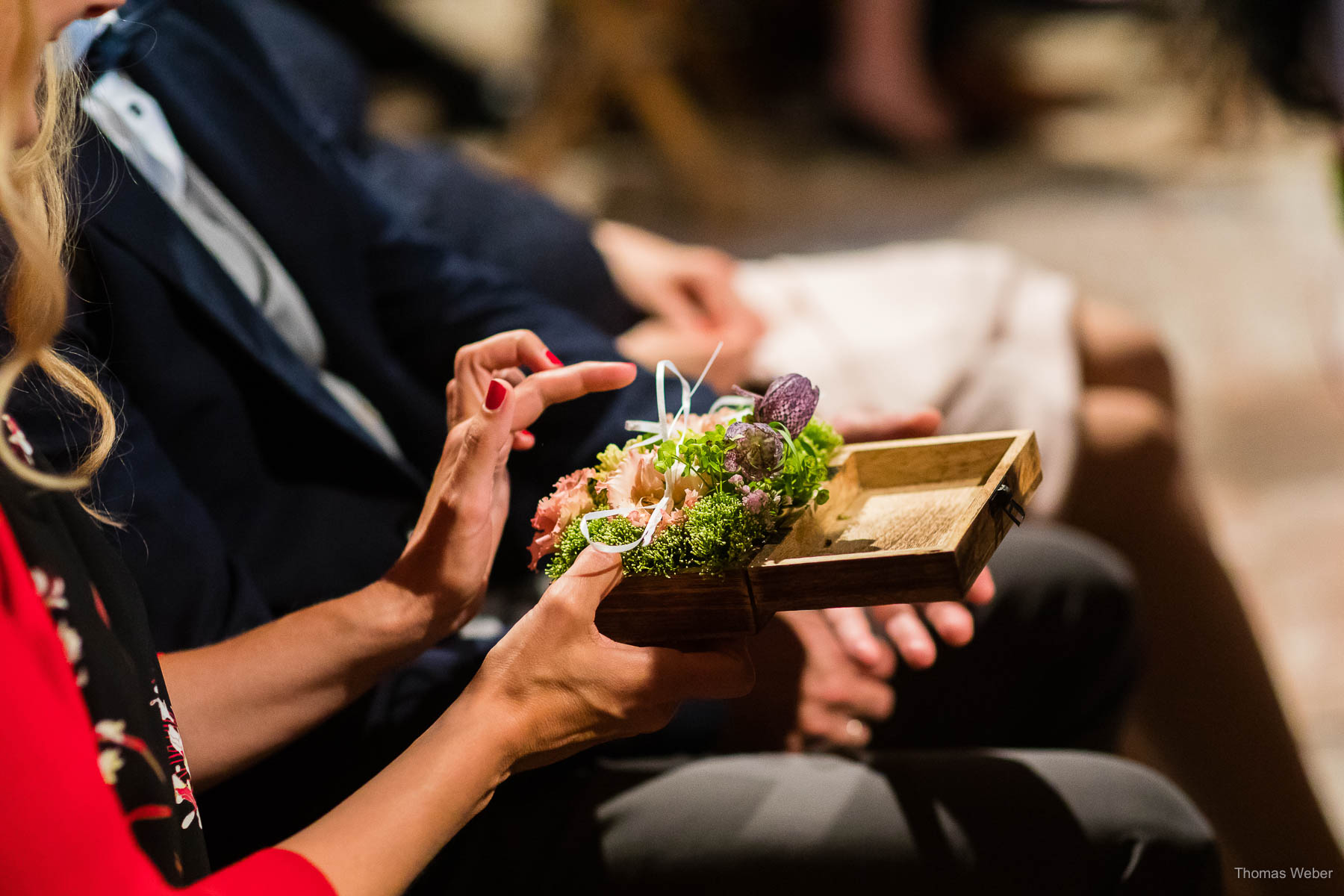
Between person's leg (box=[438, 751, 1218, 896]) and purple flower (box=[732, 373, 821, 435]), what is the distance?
11.1 inches

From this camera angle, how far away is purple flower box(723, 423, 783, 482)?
615 millimetres

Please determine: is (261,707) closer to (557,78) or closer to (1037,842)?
(1037,842)

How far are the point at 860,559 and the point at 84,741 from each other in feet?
1.20

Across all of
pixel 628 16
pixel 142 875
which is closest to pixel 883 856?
pixel 142 875

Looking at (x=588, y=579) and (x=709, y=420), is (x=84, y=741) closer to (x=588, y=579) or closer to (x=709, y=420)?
(x=588, y=579)

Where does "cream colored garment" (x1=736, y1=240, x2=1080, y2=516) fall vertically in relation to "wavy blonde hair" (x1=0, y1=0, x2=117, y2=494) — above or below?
below

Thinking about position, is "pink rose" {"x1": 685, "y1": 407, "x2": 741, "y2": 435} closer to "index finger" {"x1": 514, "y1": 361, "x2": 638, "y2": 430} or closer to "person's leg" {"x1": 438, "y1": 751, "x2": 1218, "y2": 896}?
"index finger" {"x1": 514, "y1": 361, "x2": 638, "y2": 430}

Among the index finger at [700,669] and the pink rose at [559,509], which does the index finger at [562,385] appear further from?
the index finger at [700,669]

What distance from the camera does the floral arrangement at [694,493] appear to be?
1.97ft

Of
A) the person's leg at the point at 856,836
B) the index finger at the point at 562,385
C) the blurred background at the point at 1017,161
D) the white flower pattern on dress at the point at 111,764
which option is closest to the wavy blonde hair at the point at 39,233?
the white flower pattern on dress at the point at 111,764

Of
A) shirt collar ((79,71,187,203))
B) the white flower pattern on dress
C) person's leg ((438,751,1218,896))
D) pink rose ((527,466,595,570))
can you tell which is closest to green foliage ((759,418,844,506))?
pink rose ((527,466,595,570))

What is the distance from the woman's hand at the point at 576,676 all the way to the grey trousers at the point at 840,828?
0.11 metres

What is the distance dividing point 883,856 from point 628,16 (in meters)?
2.67

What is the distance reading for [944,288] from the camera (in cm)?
132
